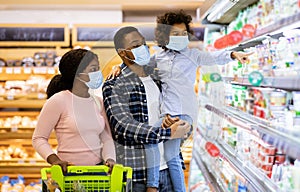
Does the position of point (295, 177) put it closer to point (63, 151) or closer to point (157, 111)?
point (157, 111)

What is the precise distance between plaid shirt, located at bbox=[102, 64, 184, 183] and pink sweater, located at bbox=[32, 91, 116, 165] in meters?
0.15

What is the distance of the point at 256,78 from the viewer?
2885mm

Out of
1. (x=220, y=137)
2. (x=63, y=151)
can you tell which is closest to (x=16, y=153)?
(x=220, y=137)

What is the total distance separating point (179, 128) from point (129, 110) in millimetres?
272

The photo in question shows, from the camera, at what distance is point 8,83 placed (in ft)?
20.2

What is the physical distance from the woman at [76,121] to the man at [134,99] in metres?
0.15

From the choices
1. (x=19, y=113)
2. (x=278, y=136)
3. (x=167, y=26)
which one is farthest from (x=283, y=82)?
(x=19, y=113)

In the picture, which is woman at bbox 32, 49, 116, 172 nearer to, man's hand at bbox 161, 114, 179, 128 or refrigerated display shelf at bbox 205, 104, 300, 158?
man's hand at bbox 161, 114, 179, 128

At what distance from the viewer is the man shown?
2695 mm

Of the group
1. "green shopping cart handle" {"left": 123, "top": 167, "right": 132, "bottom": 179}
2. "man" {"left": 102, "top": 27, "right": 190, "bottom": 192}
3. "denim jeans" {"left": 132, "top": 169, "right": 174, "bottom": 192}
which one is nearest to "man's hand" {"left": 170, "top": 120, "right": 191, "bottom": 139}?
"man" {"left": 102, "top": 27, "right": 190, "bottom": 192}

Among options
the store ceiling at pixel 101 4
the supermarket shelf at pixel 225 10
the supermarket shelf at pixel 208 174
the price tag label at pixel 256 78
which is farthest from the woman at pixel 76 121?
the store ceiling at pixel 101 4

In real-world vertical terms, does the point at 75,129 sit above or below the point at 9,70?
below

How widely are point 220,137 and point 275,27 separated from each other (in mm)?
2113

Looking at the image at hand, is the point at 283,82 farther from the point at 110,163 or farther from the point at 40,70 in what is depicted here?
the point at 40,70
